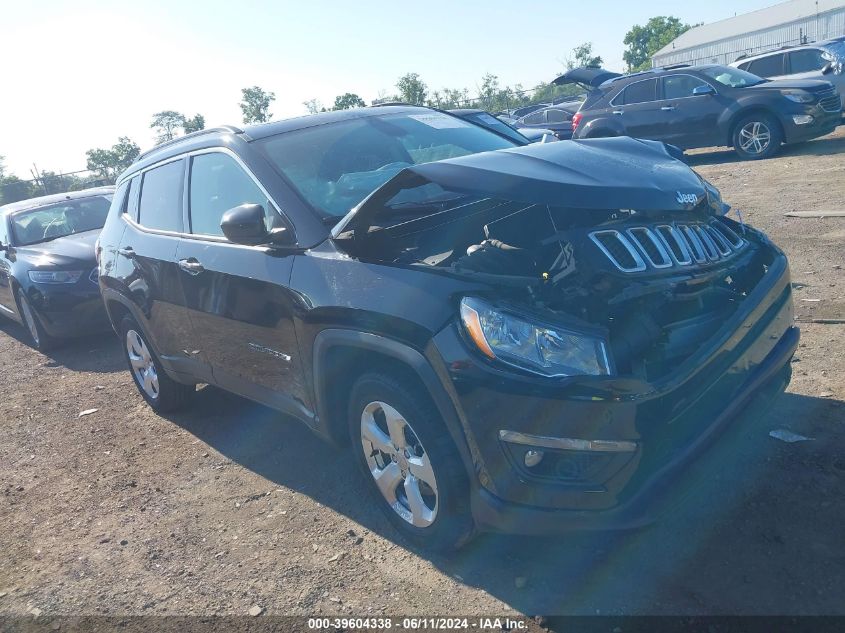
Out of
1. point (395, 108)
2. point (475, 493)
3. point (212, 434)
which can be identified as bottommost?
point (212, 434)

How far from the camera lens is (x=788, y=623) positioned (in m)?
2.50

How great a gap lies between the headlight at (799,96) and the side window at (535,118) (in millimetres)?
7335

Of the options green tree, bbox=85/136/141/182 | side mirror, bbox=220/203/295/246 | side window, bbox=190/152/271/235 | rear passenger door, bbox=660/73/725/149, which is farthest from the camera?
green tree, bbox=85/136/141/182

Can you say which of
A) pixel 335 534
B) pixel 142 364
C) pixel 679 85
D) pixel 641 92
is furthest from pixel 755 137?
pixel 335 534

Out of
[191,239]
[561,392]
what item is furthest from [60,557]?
[561,392]

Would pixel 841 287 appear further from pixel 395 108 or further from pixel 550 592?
pixel 550 592

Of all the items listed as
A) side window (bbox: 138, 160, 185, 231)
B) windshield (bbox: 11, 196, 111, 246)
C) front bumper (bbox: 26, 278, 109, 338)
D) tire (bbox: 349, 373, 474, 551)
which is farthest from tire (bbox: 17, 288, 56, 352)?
tire (bbox: 349, 373, 474, 551)

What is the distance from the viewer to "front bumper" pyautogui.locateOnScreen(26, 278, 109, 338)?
25.6 feet

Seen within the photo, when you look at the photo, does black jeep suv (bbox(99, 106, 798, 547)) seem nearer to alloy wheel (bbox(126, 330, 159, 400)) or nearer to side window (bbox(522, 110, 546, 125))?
alloy wheel (bbox(126, 330, 159, 400))

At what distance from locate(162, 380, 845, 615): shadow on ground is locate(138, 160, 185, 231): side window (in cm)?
206

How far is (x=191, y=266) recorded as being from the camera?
426 cm

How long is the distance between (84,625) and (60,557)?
73 centimetres

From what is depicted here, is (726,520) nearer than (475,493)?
No

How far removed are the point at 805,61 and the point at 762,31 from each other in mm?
48919
